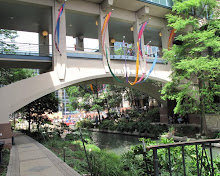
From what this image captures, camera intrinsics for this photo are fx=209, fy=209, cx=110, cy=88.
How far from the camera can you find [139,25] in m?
17.0

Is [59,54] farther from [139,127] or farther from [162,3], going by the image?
[139,127]

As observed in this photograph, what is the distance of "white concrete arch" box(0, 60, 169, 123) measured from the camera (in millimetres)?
11292

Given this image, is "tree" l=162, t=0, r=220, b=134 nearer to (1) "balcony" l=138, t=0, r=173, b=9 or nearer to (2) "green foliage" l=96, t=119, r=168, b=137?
(1) "balcony" l=138, t=0, r=173, b=9

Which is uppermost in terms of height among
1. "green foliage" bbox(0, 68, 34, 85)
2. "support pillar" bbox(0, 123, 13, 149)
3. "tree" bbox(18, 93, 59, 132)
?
"green foliage" bbox(0, 68, 34, 85)

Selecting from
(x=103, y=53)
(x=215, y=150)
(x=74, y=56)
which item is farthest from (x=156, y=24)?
(x=215, y=150)

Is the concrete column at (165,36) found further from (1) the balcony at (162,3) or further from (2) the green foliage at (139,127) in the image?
(2) the green foliage at (139,127)

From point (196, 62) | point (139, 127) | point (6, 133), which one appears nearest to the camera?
point (6, 133)

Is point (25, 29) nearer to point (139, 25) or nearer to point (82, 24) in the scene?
point (82, 24)

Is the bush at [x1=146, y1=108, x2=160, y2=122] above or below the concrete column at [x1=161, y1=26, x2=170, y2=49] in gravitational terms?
below

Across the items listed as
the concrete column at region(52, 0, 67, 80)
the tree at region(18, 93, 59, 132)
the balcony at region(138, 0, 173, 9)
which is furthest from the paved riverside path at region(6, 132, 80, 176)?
the balcony at region(138, 0, 173, 9)

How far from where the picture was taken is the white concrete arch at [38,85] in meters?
11.3

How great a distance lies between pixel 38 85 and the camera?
1237 cm

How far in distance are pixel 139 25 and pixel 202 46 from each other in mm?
5208

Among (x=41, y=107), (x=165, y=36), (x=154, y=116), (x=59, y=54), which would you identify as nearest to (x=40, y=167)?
(x=59, y=54)
